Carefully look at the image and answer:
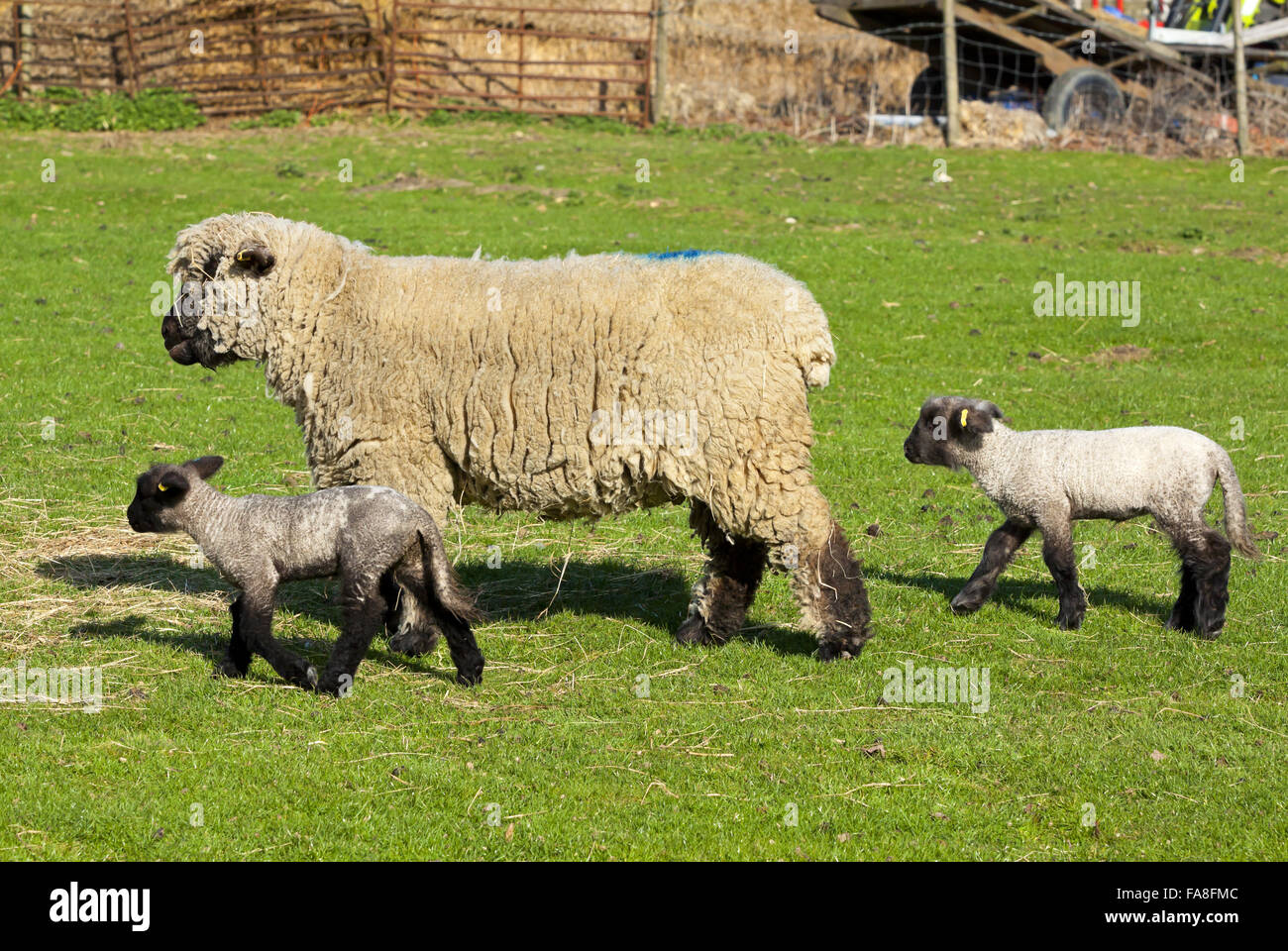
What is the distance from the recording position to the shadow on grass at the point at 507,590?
793 cm

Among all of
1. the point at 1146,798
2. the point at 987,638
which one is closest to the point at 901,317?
the point at 987,638

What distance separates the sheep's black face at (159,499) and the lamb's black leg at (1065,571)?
4.93 metres

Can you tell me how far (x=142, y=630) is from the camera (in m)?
7.76

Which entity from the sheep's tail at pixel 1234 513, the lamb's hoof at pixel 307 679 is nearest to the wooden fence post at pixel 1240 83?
the sheep's tail at pixel 1234 513

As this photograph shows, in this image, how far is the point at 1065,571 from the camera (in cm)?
802

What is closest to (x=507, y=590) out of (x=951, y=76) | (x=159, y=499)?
(x=159, y=499)

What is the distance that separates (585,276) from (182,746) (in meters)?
3.30

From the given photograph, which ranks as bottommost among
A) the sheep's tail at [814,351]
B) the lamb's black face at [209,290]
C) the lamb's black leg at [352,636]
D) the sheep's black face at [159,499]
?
the lamb's black leg at [352,636]

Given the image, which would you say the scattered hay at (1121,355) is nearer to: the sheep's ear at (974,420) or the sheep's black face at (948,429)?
the sheep's black face at (948,429)

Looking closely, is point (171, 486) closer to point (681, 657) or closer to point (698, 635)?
point (681, 657)

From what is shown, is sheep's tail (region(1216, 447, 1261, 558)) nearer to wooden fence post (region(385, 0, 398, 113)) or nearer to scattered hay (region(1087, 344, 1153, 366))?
scattered hay (region(1087, 344, 1153, 366))

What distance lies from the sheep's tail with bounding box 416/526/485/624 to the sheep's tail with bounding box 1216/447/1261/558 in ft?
14.8

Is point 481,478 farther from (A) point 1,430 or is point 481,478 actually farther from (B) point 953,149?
(B) point 953,149

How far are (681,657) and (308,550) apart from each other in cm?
222
